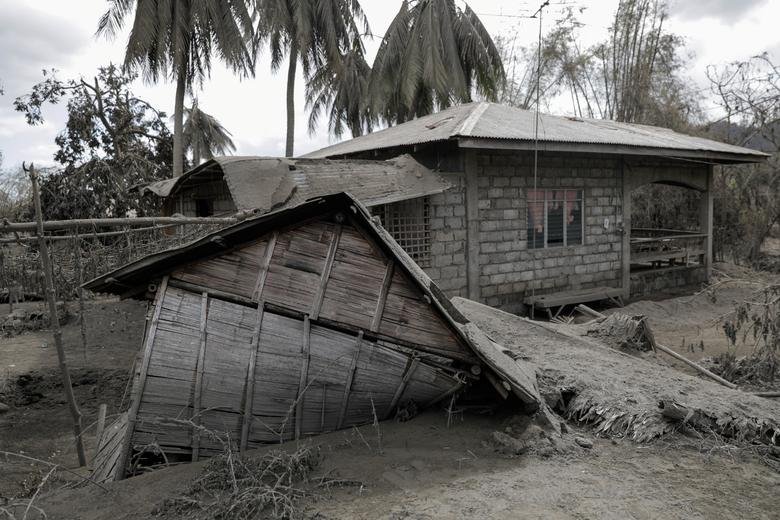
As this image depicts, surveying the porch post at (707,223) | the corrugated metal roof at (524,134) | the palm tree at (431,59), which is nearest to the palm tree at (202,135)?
the palm tree at (431,59)

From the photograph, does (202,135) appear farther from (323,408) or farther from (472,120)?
(323,408)

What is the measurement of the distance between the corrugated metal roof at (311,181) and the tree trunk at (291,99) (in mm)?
10606

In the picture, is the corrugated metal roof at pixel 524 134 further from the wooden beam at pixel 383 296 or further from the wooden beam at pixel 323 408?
the wooden beam at pixel 323 408

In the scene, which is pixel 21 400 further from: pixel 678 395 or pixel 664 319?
pixel 664 319

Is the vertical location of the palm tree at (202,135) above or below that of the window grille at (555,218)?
above

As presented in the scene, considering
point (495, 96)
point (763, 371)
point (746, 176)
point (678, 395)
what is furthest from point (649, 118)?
point (678, 395)

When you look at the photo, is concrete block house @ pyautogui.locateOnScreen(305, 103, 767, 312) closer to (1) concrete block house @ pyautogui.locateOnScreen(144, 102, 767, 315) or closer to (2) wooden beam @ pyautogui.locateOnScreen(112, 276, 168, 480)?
(1) concrete block house @ pyautogui.locateOnScreen(144, 102, 767, 315)

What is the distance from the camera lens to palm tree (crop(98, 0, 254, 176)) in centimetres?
→ 1442

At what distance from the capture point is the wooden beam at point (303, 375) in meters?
4.04

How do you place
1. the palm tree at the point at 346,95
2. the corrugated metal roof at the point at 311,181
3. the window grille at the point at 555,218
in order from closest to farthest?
1. the corrugated metal roof at the point at 311,181
2. the window grille at the point at 555,218
3. the palm tree at the point at 346,95

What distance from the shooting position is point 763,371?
6.29 metres

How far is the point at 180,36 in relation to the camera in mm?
14609

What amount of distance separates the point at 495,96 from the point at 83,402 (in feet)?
60.0

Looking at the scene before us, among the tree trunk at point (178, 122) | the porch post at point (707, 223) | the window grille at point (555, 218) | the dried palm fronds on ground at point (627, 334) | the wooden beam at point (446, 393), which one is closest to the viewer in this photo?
the wooden beam at point (446, 393)
